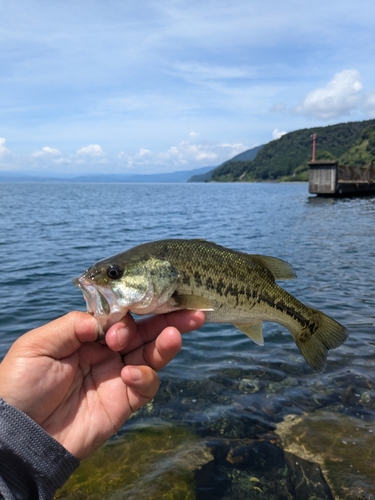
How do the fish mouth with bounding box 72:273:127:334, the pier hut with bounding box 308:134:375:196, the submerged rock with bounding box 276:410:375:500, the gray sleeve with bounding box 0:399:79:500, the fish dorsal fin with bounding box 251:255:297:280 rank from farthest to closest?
the pier hut with bounding box 308:134:375:196 → the submerged rock with bounding box 276:410:375:500 → the fish dorsal fin with bounding box 251:255:297:280 → the fish mouth with bounding box 72:273:127:334 → the gray sleeve with bounding box 0:399:79:500

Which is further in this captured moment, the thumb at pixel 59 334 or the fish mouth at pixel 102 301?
the fish mouth at pixel 102 301

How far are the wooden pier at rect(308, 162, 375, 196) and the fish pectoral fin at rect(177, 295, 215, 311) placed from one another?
55670 mm

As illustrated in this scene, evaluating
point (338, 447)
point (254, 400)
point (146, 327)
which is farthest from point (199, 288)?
point (254, 400)

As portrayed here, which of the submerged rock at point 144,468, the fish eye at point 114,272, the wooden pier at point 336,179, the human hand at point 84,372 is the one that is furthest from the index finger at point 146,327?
the wooden pier at point 336,179

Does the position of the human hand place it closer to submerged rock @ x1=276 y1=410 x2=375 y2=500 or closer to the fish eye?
the fish eye

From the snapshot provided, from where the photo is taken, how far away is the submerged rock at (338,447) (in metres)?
5.70

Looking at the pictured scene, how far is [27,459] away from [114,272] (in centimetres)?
169

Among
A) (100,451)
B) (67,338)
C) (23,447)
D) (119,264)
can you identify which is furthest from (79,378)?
(100,451)

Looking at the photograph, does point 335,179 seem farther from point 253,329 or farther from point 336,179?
point 253,329

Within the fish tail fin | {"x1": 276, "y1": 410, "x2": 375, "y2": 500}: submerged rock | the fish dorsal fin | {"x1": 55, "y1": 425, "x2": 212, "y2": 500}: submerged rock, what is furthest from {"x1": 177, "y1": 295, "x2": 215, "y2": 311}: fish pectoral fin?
{"x1": 276, "y1": 410, "x2": 375, "y2": 500}: submerged rock

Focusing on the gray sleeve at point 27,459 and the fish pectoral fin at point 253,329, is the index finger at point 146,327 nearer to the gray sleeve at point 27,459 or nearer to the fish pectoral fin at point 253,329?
the fish pectoral fin at point 253,329

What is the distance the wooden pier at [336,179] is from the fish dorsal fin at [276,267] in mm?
54479

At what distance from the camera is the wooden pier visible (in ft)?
189

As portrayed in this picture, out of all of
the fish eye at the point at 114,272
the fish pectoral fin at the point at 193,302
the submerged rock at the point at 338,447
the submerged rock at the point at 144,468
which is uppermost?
the fish eye at the point at 114,272
